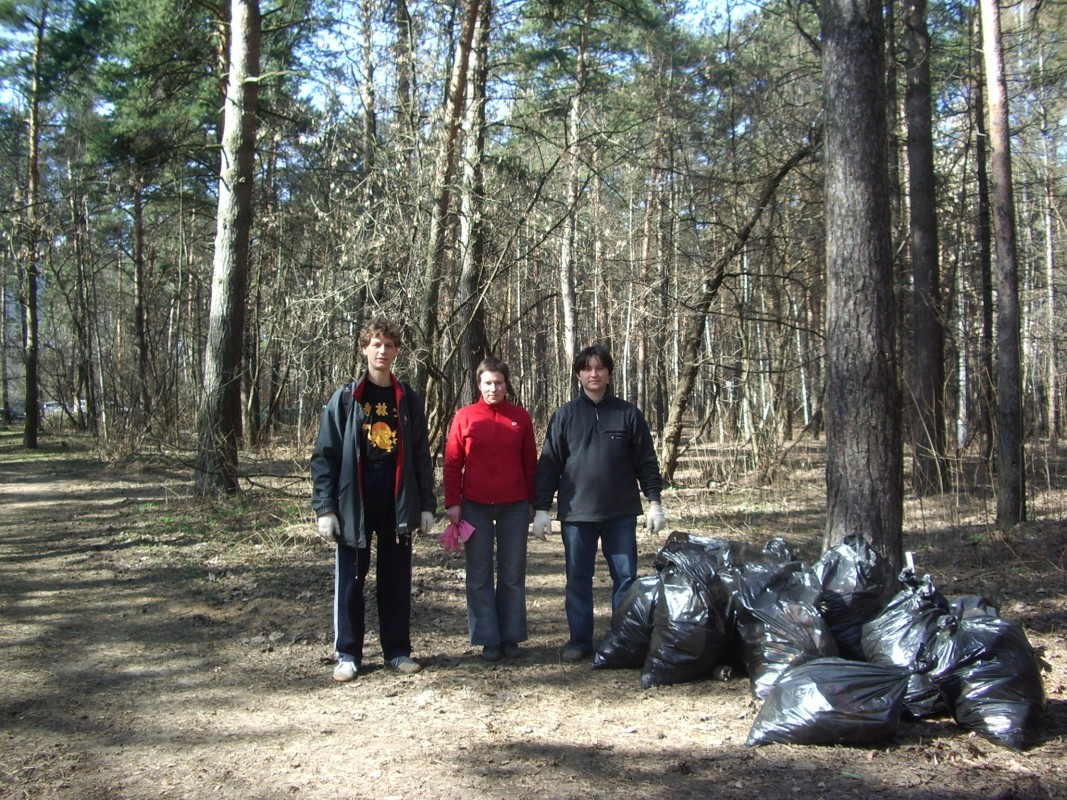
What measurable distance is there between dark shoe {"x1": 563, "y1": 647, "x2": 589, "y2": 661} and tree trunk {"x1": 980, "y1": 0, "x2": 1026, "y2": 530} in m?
5.45

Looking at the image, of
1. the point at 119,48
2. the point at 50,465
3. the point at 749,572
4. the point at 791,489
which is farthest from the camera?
the point at 50,465

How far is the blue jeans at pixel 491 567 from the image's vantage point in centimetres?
482

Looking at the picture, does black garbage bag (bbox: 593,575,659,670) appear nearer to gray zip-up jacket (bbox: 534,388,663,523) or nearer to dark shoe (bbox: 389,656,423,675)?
gray zip-up jacket (bbox: 534,388,663,523)

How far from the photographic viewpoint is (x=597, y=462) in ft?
15.7

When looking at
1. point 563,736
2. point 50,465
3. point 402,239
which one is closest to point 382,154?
point 402,239

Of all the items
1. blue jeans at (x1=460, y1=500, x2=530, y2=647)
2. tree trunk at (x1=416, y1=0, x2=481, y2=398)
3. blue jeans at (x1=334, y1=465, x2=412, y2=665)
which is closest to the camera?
blue jeans at (x1=334, y1=465, x2=412, y2=665)

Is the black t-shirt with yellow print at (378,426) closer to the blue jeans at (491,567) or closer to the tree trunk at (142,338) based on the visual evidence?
the blue jeans at (491,567)

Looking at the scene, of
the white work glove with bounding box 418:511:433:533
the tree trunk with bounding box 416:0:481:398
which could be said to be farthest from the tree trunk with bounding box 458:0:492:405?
the white work glove with bounding box 418:511:433:533

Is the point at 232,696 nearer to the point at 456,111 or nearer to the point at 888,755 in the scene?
the point at 888,755

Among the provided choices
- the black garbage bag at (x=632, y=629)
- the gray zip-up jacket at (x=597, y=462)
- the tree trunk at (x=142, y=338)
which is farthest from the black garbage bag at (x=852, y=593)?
the tree trunk at (x=142, y=338)

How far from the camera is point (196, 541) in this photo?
318 inches

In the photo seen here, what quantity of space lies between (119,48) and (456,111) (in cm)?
751

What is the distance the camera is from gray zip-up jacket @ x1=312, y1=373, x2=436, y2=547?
4.41 m

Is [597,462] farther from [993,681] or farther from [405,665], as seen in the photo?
[993,681]
